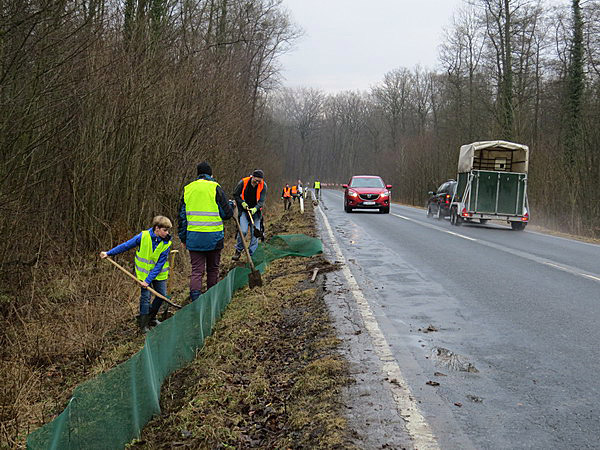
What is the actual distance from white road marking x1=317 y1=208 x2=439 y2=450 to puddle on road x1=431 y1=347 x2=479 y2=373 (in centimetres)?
41

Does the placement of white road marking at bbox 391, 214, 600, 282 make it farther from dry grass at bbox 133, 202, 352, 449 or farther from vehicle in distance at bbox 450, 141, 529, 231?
dry grass at bbox 133, 202, 352, 449

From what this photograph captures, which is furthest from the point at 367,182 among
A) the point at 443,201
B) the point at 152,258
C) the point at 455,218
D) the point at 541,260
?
the point at 152,258

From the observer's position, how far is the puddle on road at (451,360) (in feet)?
16.8

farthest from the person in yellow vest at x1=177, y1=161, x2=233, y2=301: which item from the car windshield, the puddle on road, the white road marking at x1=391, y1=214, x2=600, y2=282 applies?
the car windshield

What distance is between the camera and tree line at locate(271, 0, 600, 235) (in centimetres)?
2627

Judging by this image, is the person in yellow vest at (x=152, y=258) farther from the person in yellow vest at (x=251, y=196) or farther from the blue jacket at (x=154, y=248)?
the person in yellow vest at (x=251, y=196)

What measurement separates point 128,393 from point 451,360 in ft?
9.16

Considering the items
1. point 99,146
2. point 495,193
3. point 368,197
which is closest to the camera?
point 99,146

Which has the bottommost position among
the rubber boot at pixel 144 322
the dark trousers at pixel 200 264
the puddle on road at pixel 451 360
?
the rubber boot at pixel 144 322

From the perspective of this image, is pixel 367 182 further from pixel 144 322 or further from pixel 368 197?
pixel 144 322

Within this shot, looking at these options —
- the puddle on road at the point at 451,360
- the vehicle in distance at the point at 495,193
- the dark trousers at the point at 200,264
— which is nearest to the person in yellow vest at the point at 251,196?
the dark trousers at the point at 200,264

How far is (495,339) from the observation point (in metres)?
6.05

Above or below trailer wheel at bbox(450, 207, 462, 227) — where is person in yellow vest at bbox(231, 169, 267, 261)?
above

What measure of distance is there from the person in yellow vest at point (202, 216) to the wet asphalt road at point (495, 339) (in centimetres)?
223
